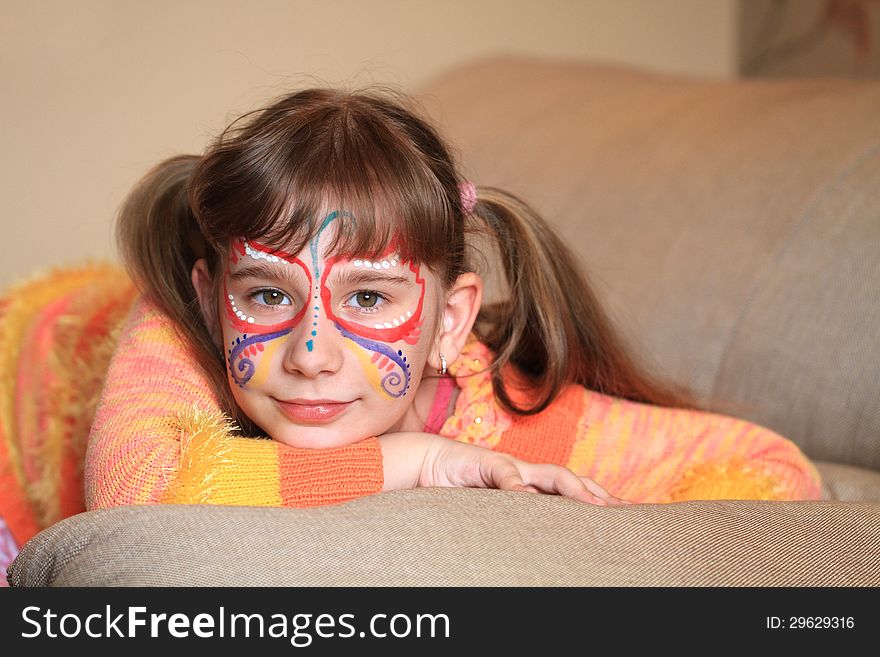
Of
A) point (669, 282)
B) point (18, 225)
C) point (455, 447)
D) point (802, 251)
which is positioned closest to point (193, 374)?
point (455, 447)

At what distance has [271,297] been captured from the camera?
1.01 meters

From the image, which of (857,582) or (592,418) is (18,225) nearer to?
(592,418)

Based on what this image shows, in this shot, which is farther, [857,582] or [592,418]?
[592,418]

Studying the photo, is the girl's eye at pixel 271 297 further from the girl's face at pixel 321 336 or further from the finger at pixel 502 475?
the finger at pixel 502 475

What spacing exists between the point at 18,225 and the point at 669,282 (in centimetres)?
135

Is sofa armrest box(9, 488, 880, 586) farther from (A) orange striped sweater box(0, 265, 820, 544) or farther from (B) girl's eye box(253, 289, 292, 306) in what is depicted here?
(B) girl's eye box(253, 289, 292, 306)

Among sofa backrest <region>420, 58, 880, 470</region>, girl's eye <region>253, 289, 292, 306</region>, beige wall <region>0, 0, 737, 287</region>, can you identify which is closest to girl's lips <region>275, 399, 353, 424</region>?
girl's eye <region>253, 289, 292, 306</region>

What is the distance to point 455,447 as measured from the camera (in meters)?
1.05

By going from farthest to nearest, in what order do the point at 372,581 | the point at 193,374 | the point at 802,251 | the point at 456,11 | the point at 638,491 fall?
the point at 456,11
the point at 802,251
the point at 638,491
the point at 193,374
the point at 372,581

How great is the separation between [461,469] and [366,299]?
20 cm

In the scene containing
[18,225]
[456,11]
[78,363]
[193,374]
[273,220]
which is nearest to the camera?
[273,220]

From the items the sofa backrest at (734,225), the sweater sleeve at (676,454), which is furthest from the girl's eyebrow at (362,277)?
the sofa backrest at (734,225)

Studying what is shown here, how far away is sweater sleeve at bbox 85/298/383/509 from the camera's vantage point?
0.92m

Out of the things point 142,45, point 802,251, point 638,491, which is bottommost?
point 638,491
